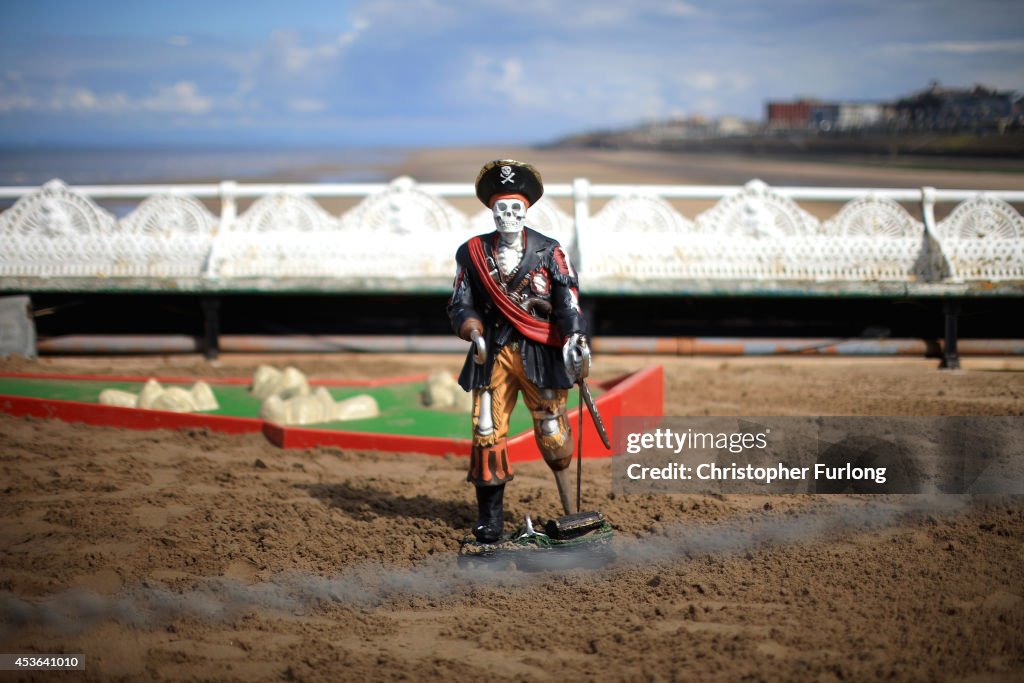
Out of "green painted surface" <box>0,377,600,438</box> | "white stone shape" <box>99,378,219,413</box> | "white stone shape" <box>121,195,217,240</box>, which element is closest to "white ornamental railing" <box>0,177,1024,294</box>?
"white stone shape" <box>121,195,217,240</box>

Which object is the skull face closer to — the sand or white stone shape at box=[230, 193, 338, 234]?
the sand

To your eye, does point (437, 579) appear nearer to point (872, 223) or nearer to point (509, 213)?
point (509, 213)

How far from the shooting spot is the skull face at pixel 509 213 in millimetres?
4398

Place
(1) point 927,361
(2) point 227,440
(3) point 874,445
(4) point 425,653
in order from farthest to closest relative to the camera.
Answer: (1) point 927,361 → (2) point 227,440 → (3) point 874,445 → (4) point 425,653

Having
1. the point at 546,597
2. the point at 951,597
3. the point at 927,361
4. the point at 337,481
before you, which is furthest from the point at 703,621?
the point at 927,361

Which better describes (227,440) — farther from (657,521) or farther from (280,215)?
(280,215)

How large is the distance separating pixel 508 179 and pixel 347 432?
2443mm

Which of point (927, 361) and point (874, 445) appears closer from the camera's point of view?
point (874, 445)

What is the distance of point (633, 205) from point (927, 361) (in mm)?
2925

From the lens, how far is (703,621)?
387 centimetres

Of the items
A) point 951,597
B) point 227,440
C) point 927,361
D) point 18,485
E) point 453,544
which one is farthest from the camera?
point 927,361

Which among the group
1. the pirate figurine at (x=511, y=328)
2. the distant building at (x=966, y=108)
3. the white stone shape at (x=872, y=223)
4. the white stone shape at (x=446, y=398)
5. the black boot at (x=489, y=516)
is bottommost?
the black boot at (x=489, y=516)

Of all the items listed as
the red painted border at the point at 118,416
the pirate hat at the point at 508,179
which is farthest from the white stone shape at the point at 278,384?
the pirate hat at the point at 508,179

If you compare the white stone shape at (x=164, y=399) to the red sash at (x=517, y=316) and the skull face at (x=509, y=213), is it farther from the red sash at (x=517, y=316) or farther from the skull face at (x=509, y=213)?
the skull face at (x=509, y=213)
